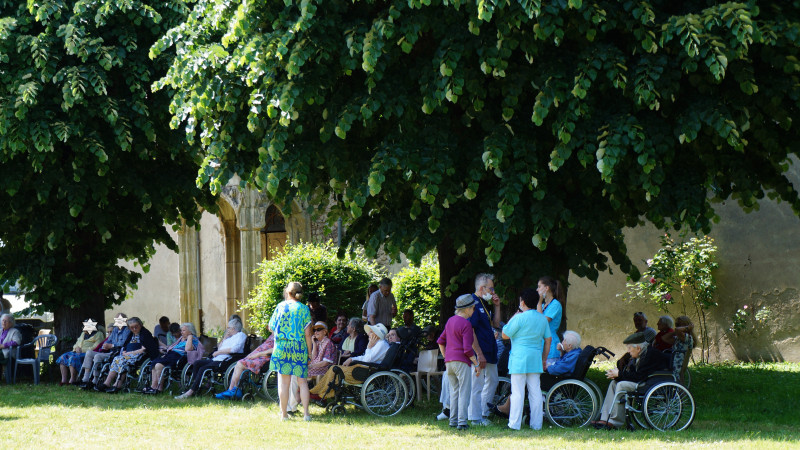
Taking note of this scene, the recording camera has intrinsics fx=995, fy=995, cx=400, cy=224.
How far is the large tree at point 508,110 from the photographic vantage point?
30.0ft

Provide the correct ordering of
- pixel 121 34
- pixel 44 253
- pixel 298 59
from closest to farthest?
pixel 298 59 < pixel 121 34 < pixel 44 253

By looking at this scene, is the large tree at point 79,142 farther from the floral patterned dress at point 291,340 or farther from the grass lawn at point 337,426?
the floral patterned dress at point 291,340

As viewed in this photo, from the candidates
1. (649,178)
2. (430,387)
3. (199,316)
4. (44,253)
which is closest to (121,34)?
(44,253)

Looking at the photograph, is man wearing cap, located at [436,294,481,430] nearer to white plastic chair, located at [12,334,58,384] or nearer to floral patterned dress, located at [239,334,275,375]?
floral patterned dress, located at [239,334,275,375]

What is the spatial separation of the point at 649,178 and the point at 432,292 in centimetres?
1010

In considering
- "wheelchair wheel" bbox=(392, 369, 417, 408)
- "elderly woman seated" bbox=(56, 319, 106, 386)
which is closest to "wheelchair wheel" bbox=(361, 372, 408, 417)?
"wheelchair wheel" bbox=(392, 369, 417, 408)

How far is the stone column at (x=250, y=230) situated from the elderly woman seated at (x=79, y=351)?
28.0ft

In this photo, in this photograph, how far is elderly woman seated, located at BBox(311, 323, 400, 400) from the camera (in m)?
11.6

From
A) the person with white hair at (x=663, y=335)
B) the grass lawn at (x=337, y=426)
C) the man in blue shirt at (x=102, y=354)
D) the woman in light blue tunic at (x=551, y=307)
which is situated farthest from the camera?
the man in blue shirt at (x=102, y=354)

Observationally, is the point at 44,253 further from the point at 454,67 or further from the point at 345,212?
the point at 454,67

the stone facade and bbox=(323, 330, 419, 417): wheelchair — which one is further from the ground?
the stone facade

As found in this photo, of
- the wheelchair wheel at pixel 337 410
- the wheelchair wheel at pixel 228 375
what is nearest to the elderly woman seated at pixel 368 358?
the wheelchair wheel at pixel 337 410

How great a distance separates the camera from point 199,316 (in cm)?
2706

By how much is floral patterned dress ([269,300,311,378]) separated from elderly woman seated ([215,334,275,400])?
5.72 feet
